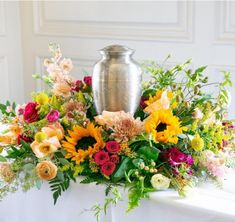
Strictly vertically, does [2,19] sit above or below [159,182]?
above

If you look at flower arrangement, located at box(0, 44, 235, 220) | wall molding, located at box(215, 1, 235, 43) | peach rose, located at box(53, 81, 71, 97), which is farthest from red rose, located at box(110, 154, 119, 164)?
wall molding, located at box(215, 1, 235, 43)

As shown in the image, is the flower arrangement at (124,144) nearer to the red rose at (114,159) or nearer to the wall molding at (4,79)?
the red rose at (114,159)

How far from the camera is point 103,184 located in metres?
1.26

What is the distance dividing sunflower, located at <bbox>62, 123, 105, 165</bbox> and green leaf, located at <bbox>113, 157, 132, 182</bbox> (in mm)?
76

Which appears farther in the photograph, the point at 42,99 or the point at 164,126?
the point at 42,99

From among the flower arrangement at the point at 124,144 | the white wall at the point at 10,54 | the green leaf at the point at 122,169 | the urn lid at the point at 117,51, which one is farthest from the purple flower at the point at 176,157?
the white wall at the point at 10,54

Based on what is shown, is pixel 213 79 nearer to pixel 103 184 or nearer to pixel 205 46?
pixel 205 46

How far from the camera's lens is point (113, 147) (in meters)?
1.26

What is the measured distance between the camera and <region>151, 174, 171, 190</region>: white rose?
1.21 metres

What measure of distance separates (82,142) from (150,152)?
0.19 m

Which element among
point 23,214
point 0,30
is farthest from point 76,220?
point 0,30

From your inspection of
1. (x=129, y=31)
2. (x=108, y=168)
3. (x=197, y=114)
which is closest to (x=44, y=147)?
(x=108, y=168)

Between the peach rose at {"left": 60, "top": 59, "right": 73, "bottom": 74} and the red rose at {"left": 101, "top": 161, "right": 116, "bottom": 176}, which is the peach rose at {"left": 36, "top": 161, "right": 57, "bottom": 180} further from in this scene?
the peach rose at {"left": 60, "top": 59, "right": 73, "bottom": 74}

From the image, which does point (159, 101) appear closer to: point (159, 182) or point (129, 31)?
point (159, 182)
